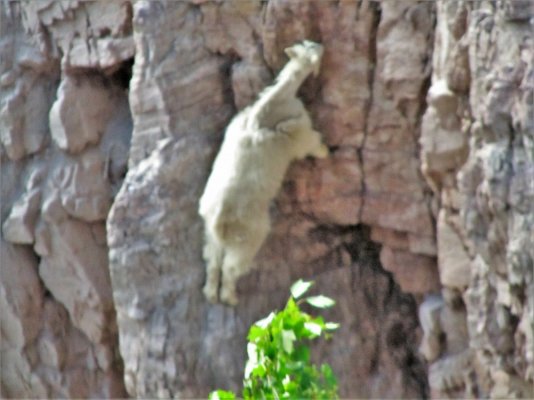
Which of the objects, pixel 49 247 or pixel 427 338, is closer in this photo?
pixel 427 338

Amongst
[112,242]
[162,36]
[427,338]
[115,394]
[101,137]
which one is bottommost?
[115,394]

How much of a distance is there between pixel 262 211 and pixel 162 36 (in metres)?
1.10

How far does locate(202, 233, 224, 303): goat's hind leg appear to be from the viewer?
5.16 meters

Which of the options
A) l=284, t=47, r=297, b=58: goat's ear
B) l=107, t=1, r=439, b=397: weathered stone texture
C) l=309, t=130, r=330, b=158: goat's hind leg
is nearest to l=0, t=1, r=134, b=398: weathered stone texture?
l=107, t=1, r=439, b=397: weathered stone texture

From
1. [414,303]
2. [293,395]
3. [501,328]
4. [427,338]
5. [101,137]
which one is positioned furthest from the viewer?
[101,137]

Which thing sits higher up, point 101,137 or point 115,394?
point 101,137

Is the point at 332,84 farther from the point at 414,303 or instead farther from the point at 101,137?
the point at 101,137

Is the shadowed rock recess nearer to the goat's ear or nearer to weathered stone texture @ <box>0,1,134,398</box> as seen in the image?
weathered stone texture @ <box>0,1,134,398</box>

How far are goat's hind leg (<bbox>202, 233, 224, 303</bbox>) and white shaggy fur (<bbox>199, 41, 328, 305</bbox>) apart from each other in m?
0.13

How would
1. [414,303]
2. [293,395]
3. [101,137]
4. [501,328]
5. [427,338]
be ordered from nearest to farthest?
[293,395]
[501,328]
[427,338]
[414,303]
[101,137]

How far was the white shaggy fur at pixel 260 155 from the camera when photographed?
488 cm

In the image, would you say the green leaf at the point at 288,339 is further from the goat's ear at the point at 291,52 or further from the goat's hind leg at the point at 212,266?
the goat's hind leg at the point at 212,266

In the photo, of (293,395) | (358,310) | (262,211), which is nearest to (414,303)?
(358,310)

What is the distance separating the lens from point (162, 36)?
5.23 m
